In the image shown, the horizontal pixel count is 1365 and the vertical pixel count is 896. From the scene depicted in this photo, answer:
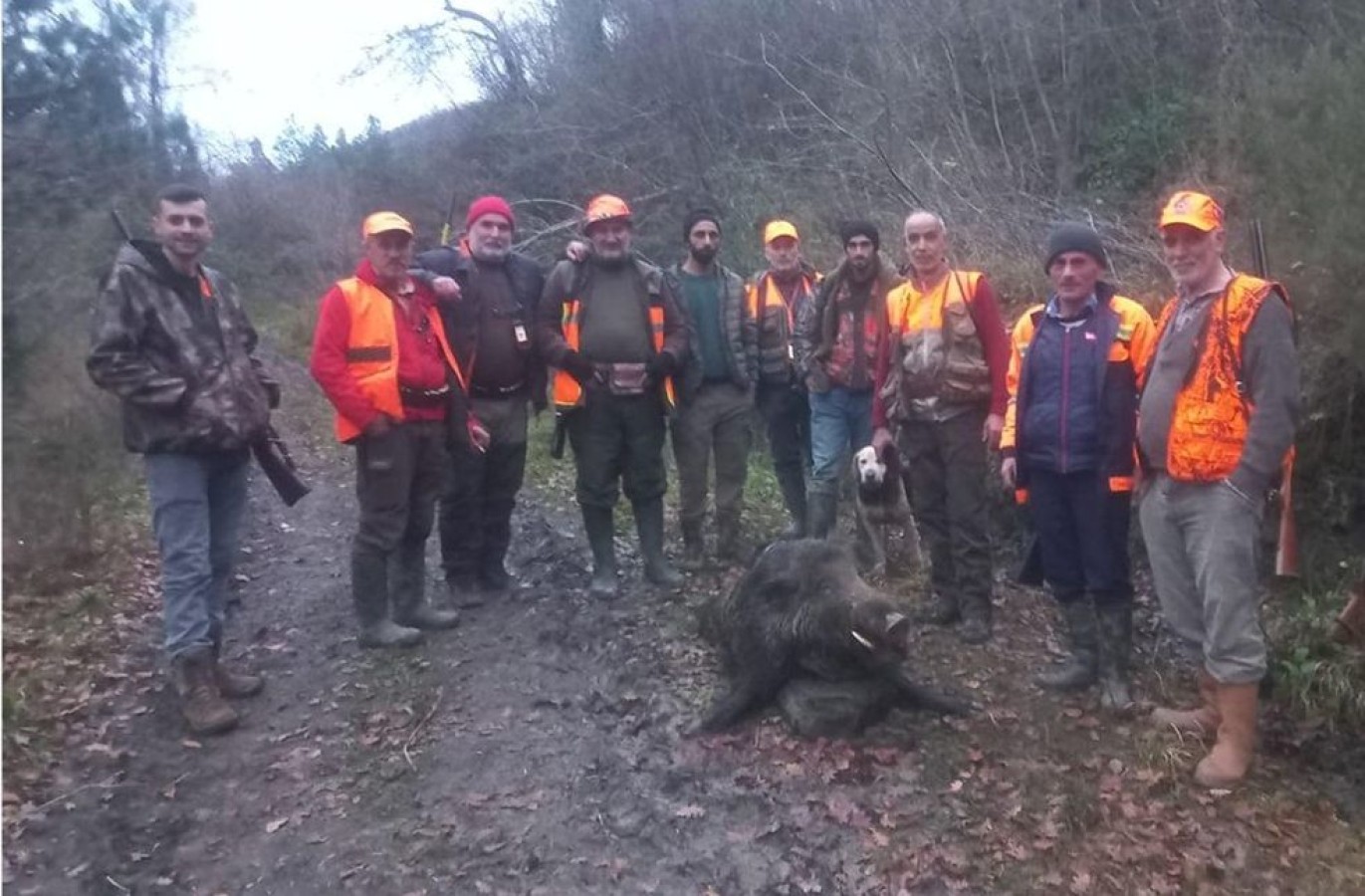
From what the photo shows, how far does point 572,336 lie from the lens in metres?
6.86

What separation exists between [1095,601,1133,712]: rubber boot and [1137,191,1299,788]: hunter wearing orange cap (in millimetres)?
527

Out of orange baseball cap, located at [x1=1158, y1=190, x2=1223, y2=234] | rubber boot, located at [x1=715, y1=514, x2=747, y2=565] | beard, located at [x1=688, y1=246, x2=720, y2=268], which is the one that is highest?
beard, located at [x1=688, y1=246, x2=720, y2=268]

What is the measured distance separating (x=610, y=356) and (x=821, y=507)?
5.46ft

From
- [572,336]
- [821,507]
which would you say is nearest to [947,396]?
[821,507]

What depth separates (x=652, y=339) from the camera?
6.97 meters

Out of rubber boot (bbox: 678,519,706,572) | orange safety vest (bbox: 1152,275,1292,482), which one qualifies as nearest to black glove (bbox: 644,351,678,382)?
rubber boot (bbox: 678,519,706,572)

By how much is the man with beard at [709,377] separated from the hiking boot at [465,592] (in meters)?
1.43

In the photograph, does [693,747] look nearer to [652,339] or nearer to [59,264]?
[652,339]

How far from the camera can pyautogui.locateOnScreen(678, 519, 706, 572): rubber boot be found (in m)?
7.79

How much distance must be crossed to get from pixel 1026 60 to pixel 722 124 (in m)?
4.45

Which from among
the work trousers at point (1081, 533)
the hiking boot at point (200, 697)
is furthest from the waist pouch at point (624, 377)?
the hiking boot at point (200, 697)

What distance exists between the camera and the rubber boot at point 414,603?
21.5 feet

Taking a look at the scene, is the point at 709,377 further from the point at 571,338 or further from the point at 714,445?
the point at 571,338

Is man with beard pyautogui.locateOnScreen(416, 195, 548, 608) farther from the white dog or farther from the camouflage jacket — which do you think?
the white dog
